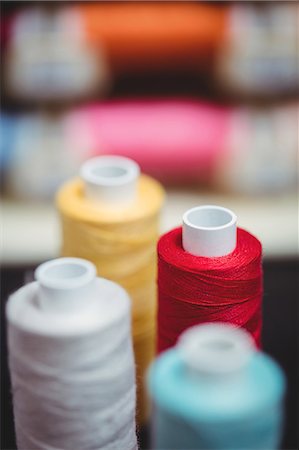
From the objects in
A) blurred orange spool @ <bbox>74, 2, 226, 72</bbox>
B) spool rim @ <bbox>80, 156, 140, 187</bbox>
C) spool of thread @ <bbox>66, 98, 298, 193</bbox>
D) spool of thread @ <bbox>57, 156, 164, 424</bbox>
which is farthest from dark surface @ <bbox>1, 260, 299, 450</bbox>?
blurred orange spool @ <bbox>74, 2, 226, 72</bbox>

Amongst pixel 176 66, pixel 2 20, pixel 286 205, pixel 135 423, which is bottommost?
pixel 286 205

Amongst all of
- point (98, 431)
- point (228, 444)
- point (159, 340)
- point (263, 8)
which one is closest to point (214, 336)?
point (228, 444)

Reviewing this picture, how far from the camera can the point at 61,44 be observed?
7.34 ft

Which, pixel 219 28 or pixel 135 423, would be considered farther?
pixel 219 28

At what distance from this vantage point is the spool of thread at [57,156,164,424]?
1.13 m

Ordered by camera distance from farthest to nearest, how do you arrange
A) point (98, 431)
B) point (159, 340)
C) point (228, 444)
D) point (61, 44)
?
point (61, 44) < point (159, 340) < point (98, 431) < point (228, 444)

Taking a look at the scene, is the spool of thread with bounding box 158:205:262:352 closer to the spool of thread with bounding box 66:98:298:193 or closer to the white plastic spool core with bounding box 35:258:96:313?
the white plastic spool core with bounding box 35:258:96:313

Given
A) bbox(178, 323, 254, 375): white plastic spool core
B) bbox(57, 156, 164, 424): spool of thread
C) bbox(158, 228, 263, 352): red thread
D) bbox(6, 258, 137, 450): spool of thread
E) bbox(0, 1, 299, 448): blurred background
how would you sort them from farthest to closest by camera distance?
bbox(0, 1, 299, 448): blurred background < bbox(57, 156, 164, 424): spool of thread < bbox(158, 228, 263, 352): red thread < bbox(6, 258, 137, 450): spool of thread < bbox(178, 323, 254, 375): white plastic spool core

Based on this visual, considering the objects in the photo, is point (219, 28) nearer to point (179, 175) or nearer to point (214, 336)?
point (179, 175)

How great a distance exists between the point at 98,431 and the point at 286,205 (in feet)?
4.82

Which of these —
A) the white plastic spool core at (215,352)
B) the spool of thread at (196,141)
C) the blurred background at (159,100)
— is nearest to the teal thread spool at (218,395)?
the white plastic spool core at (215,352)

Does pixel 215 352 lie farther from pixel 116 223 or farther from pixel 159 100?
pixel 159 100

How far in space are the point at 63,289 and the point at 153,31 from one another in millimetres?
1570

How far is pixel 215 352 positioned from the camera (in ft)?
2.34
